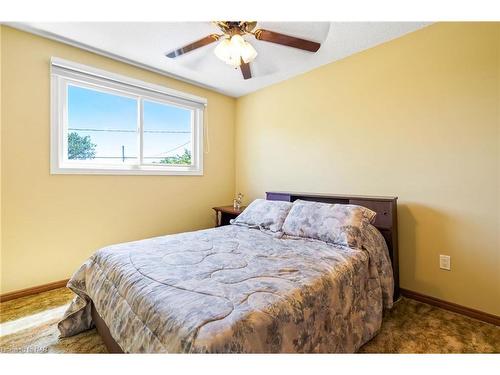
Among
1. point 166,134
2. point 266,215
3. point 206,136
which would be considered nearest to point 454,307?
point 266,215

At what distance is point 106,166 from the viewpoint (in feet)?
8.46

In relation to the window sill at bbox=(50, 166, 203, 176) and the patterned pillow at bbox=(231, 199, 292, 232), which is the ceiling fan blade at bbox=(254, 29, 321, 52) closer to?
the patterned pillow at bbox=(231, 199, 292, 232)

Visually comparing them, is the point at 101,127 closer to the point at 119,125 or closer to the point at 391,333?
the point at 119,125

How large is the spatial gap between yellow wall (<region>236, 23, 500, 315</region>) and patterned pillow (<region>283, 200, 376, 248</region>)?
1.95 ft

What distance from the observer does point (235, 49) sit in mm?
1506

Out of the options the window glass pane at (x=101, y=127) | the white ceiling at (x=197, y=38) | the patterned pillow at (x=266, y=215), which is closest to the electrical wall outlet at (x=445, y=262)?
the patterned pillow at (x=266, y=215)

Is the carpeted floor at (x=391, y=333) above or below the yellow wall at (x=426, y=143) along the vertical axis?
below

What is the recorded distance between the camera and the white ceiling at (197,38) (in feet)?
5.73

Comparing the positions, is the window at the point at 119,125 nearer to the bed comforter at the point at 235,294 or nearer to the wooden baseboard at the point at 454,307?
the bed comforter at the point at 235,294

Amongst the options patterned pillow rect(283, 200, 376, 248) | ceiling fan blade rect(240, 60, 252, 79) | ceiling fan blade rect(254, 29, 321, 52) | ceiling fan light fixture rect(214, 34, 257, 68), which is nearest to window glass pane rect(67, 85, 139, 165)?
ceiling fan blade rect(240, 60, 252, 79)

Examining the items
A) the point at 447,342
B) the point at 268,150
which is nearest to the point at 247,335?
the point at 447,342

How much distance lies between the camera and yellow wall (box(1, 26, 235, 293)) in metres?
2.02

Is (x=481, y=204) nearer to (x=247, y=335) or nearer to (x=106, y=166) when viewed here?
(x=247, y=335)

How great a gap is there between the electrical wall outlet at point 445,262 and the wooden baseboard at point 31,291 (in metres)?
3.44
